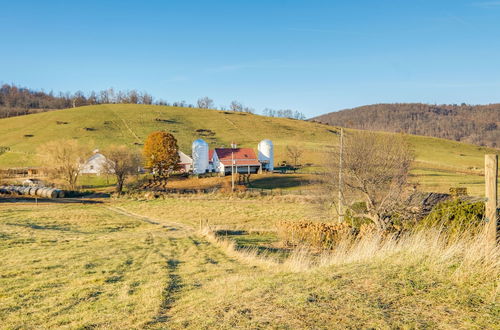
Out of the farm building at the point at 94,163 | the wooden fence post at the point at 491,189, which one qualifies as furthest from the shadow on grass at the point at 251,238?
the farm building at the point at 94,163

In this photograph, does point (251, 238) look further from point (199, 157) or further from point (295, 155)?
point (295, 155)

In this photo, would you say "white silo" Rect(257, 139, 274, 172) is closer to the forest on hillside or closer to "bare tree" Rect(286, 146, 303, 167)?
"bare tree" Rect(286, 146, 303, 167)

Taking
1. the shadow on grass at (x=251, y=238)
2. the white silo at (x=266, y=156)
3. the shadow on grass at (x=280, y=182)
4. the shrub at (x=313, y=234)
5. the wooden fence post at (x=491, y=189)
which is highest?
the white silo at (x=266, y=156)

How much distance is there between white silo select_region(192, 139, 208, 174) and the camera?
69.2m

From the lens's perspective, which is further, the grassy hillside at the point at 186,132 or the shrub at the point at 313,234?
the grassy hillside at the point at 186,132

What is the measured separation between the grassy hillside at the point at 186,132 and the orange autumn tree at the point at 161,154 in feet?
68.3

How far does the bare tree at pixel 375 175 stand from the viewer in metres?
20.3

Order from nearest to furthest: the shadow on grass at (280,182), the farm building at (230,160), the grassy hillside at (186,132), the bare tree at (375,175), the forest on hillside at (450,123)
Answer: the bare tree at (375,175), the shadow on grass at (280,182), the farm building at (230,160), the grassy hillside at (186,132), the forest on hillside at (450,123)

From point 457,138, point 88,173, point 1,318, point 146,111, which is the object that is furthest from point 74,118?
point 457,138

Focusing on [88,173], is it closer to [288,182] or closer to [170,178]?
[170,178]

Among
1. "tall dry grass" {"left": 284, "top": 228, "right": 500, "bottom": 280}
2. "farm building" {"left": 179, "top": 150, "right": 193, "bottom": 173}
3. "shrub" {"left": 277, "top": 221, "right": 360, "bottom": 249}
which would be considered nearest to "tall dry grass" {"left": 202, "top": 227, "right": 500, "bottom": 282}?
"tall dry grass" {"left": 284, "top": 228, "right": 500, "bottom": 280}

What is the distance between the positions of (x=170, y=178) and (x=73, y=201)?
19.8 meters

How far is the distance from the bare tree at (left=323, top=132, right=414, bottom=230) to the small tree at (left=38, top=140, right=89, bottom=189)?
1710 inches

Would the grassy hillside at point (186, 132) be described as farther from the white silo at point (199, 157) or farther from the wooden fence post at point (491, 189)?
the wooden fence post at point (491, 189)
